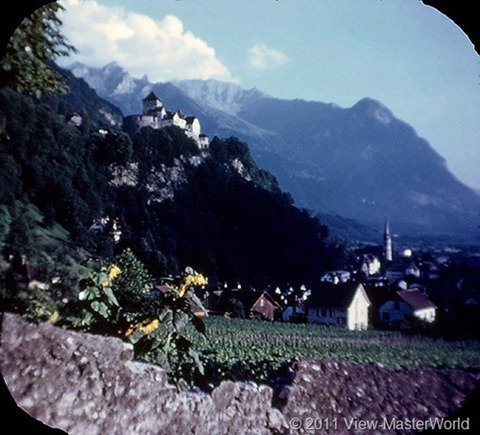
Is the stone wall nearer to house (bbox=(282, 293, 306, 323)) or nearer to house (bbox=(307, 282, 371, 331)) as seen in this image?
house (bbox=(307, 282, 371, 331))

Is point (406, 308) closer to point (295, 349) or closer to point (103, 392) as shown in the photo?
point (295, 349)

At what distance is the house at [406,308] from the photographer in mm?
18073

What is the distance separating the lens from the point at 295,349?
10.5 metres

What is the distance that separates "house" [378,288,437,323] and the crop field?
3.20 ft

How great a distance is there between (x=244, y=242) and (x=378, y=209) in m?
11.5

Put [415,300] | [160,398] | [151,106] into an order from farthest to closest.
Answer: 1. [151,106]
2. [415,300]
3. [160,398]

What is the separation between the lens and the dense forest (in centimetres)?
562

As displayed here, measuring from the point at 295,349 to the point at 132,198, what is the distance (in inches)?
251

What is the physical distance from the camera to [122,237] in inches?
251

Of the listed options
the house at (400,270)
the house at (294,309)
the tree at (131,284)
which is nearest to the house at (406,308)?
the house at (294,309)

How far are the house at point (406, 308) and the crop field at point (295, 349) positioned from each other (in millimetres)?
975

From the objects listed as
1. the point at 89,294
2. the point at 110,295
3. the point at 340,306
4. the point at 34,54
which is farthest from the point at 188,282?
the point at 340,306

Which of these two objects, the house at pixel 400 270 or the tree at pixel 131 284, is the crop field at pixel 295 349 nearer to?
the tree at pixel 131 284

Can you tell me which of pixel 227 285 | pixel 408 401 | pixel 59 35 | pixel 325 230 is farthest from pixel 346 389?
pixel 325 230
